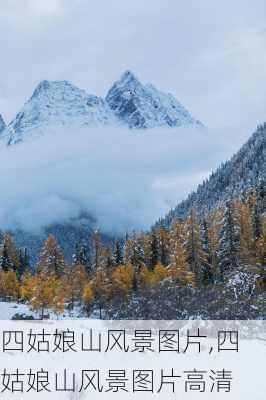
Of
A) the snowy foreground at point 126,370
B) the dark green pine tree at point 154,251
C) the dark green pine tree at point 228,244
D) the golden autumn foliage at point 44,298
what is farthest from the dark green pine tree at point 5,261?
the snowy foreground at point 126,370

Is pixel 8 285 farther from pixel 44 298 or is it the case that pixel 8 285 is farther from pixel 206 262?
pixel 206 262

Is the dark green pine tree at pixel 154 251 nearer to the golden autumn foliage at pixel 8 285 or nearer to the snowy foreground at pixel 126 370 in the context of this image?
the golden autumn foliage at pixel 8 285

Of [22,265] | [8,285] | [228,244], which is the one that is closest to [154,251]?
[228,244]

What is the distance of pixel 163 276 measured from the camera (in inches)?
2844

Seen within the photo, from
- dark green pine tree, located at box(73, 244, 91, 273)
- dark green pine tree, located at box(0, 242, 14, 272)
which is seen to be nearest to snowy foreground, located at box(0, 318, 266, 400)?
dark green pine tree, located at box(0, 242, 14, 272)

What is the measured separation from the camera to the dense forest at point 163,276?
57344 millimetres

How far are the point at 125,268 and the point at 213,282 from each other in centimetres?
1235

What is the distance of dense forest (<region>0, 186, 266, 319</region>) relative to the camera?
188 ft

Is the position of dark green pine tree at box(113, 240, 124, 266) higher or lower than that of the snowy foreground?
lower

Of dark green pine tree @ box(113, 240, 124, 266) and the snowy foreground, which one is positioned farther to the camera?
dark green pine tree @ box(113, 240, 124, 266)

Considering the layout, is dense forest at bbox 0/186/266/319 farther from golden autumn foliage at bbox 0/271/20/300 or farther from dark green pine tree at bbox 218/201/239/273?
golden autumn foliage at bbox 0/271/20/300

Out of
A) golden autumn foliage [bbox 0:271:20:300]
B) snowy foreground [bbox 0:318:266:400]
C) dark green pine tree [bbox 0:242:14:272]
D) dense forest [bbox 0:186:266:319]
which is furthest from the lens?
dark green pine tree [bbox 0:242:14:272]

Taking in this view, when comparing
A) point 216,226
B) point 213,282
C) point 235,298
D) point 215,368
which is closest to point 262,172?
point 216,226

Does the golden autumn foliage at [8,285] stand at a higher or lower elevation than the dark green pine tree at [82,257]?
lower
